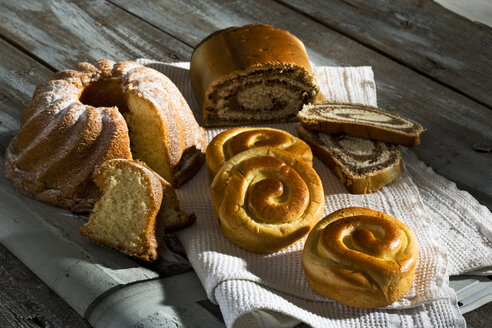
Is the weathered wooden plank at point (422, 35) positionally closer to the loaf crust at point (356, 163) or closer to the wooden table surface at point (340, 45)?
the wooden table surface at point (340, 45)

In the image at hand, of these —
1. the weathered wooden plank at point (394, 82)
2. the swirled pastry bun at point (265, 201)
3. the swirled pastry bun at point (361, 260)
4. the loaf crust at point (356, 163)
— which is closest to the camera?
the swirled pastry bun at point (361, 260)

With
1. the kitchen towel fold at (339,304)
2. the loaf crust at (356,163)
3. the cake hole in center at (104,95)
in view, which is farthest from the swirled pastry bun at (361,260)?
the cake hole in center at (104,95)

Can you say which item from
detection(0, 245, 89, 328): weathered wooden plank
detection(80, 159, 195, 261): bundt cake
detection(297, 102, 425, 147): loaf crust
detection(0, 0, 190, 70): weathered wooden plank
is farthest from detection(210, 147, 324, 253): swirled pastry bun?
detection(0, 0, 190, 70): weathered wooden plank

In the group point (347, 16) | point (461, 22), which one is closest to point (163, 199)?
point (347, 16)

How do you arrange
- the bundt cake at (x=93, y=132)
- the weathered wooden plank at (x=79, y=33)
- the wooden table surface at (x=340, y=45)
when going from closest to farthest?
the bundt cake at (x=93, y=132) → the wooden table surface at (x=340, y=45) → the weathered wooden plank at (x=79, y=33)

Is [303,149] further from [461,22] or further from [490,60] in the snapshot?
[461,22]

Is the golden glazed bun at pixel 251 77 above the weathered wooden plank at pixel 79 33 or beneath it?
above

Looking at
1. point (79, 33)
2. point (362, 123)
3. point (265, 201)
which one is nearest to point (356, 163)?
point (362, 123)
